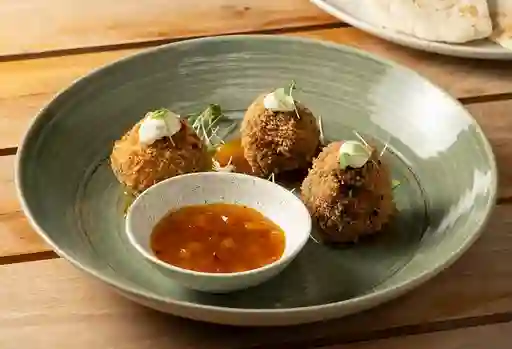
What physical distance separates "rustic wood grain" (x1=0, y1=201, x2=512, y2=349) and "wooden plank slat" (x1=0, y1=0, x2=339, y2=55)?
0.50 metres

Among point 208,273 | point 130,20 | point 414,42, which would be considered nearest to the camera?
point 208,273

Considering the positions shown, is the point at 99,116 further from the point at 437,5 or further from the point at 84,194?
the point at 437,5

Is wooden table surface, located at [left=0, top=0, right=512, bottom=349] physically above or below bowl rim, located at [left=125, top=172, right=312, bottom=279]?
below

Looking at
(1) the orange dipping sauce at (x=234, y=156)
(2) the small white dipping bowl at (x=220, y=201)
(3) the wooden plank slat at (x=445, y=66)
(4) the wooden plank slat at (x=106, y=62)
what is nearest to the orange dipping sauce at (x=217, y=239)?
(2) the small white dipping bowl at (x=220, y=201)

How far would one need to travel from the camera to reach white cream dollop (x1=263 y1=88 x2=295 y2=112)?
1.06 m

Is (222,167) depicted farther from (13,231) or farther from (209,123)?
(13,231)

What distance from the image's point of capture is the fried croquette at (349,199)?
38.1 inches

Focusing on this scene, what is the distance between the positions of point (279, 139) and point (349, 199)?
137 millimetres

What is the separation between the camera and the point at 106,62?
1.33m

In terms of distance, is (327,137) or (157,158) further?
(327,137)

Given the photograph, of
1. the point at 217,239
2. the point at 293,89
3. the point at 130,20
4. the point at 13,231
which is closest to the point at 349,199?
the point at 217,239

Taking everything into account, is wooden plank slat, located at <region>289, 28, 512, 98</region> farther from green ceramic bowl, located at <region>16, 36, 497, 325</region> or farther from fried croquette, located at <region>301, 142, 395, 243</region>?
fried croquette, located at <region>301, 142, 395, 243</region>

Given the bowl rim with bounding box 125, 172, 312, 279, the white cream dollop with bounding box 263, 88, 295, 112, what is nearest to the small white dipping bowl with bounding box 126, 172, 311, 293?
the bowl rim with bounding box 125, 172, 312, 279

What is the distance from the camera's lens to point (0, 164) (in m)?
1.12
